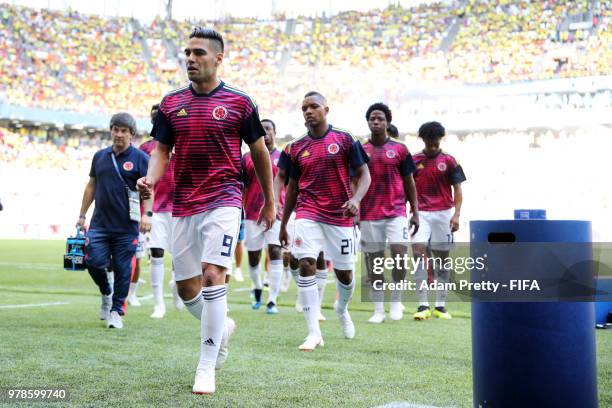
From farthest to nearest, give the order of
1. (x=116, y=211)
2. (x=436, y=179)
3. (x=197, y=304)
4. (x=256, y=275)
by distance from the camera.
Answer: (x=256, y=275)
(x=436, y=179)
(x=116, y=211)
(x=197, y=304)

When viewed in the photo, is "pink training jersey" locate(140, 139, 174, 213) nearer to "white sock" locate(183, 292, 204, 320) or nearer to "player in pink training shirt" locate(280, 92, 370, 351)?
"player in pink training shirt" locate(280, 92, 370, 351)

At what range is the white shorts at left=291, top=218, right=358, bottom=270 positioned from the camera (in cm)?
688

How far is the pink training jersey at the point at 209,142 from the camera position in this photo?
4949 mm

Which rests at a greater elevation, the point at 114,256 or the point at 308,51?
the point at 308,51

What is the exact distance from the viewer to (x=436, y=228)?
10000 mm

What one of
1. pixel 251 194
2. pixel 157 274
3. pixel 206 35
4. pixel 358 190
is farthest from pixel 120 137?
pixel 251 194

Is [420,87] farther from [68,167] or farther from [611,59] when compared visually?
[68,167]

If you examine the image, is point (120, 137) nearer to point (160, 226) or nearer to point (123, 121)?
point (123, 121)

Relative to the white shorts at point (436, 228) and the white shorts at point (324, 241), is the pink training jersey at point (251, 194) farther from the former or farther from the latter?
the white shorts at point (324, 241)

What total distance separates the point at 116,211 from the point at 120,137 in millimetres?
723

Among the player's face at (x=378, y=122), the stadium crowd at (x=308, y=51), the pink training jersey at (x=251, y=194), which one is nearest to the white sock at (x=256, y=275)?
the pink training jersey at (x=251, y=194)

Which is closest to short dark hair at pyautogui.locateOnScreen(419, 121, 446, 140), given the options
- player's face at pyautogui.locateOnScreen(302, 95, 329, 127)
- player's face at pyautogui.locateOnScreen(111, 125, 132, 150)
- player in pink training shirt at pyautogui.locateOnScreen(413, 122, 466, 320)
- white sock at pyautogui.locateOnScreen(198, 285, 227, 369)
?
player in pink training shirt at pyautogui.locateOnScreen(413, 122, 466, 320)

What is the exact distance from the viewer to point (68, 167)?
4166 cm

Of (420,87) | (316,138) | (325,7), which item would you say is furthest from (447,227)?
(325,7)
